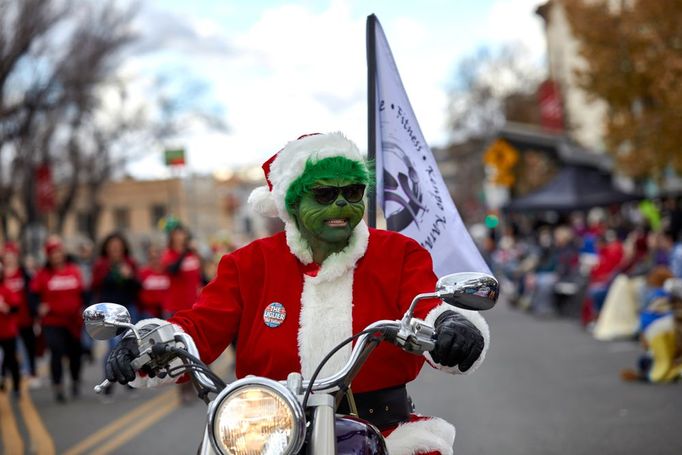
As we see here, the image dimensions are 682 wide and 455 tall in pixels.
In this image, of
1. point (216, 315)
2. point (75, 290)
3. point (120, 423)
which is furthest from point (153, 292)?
point (216, 315)

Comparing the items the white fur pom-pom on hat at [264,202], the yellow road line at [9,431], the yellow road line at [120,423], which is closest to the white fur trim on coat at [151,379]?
the white fur pom-pom on hat at [264,202]

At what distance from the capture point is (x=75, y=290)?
11938mm

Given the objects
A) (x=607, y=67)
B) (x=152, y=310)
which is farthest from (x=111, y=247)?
(x=607, y=67)

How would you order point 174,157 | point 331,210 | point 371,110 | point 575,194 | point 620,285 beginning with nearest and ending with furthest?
1. point 331,210
2. point 371,110
3. point 620,285
4. point 174,157
5. point 575,194

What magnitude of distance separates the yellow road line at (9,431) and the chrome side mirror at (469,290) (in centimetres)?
652

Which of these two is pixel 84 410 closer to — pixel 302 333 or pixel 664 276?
pixel 664 276

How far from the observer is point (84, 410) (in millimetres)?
11023

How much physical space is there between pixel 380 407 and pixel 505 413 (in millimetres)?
5952

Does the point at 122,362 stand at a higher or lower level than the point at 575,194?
higher

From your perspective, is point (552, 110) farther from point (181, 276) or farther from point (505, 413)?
point (505, 413)

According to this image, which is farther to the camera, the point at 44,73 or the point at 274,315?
the point at 44,73

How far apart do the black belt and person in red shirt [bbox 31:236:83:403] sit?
28.9 ft

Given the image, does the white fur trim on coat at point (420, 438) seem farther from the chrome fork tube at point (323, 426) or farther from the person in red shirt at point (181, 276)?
the person in red shirt at point (181, 276)

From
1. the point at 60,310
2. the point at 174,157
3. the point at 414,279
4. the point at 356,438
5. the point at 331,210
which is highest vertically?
the point at 174,157
